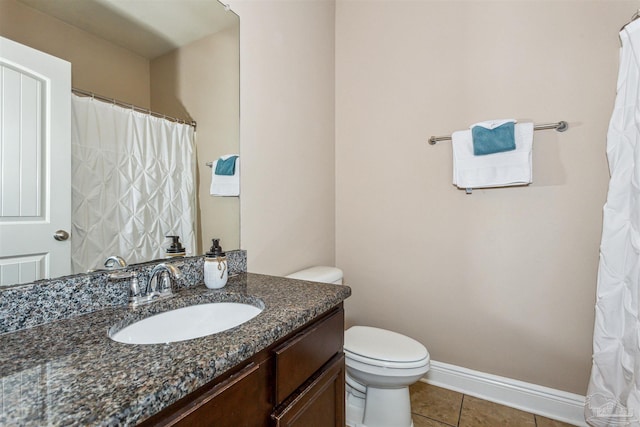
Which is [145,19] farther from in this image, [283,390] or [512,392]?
[512,392]

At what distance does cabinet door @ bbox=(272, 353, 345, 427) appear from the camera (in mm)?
766

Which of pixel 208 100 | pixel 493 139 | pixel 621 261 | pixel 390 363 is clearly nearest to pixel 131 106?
pixel 208 100

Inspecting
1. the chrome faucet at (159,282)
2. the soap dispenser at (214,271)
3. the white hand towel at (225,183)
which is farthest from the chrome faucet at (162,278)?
the white hand towel at (225,183)

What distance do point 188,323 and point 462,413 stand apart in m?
1.59

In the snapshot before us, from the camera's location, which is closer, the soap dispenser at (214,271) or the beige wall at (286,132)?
the soap dispenser at (214,271)

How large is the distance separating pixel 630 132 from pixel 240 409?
1763 millimetres

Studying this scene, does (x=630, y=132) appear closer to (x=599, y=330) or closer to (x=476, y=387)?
(x=599, y=330)

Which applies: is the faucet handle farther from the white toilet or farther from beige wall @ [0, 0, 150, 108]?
the white toilet

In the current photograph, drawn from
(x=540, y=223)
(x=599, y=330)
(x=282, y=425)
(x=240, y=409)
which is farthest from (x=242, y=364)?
(x=540, y=223)

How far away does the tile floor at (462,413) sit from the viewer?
1.58 metres

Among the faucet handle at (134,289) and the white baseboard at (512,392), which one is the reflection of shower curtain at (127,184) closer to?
the faucet handle at (134,289)

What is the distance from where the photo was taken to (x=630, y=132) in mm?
1270

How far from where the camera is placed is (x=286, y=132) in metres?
1.71

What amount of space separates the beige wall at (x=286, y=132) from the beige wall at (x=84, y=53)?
0.49 metres
